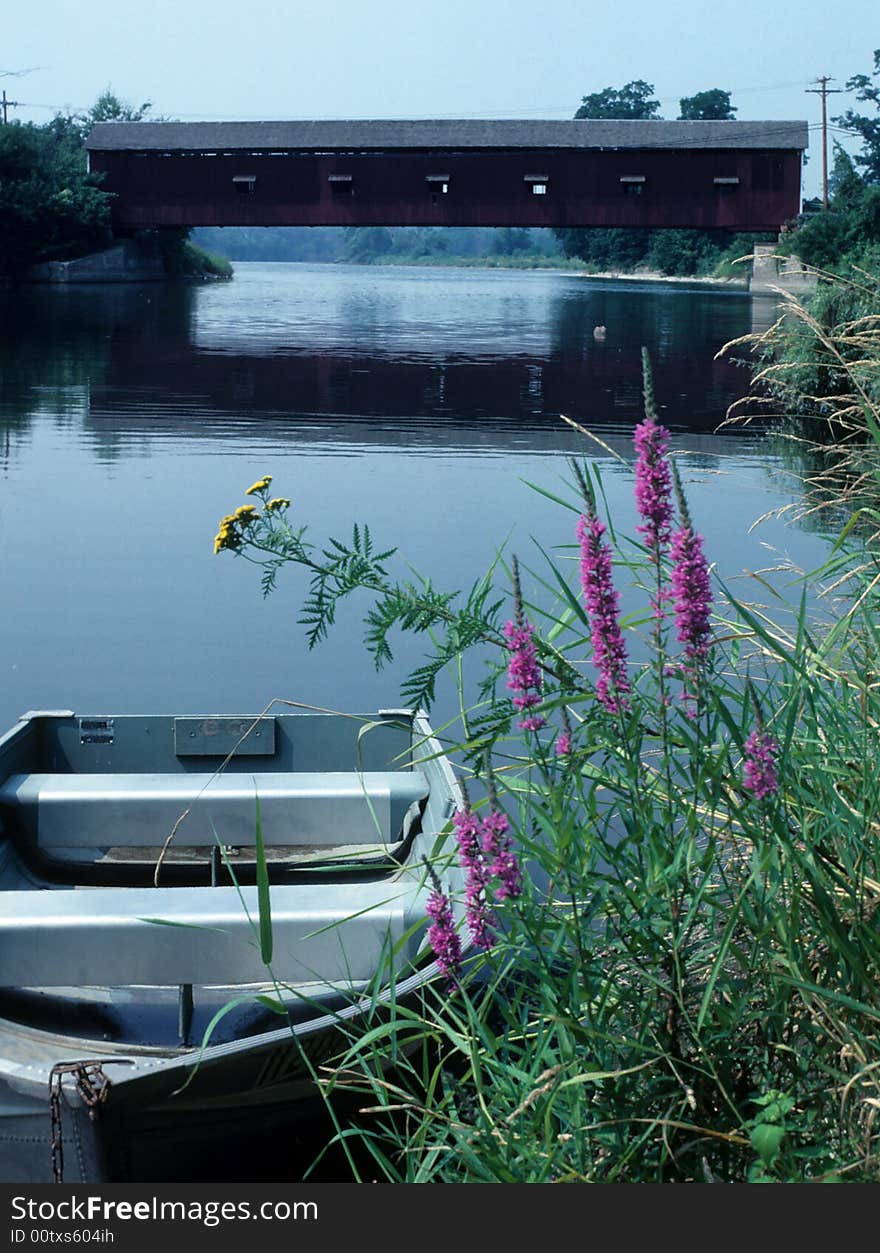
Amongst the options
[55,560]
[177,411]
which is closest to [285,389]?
[177,411]

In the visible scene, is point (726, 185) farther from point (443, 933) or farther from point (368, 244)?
point (368, 244)

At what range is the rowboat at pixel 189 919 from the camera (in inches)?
124

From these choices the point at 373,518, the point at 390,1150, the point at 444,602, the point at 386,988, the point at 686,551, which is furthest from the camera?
the point at 373,518

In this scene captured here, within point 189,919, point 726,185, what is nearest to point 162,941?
point 189,919

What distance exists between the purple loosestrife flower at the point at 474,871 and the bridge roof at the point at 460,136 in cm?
4160

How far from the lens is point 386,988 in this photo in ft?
11.0

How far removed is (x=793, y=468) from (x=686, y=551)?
48.2ft

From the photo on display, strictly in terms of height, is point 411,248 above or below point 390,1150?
above

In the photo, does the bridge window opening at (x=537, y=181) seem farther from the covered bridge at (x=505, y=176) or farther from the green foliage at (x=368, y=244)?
Answer: the green foliage at (x=368, y=244)

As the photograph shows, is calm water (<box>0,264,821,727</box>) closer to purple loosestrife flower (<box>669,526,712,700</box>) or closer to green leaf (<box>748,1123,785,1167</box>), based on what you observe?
purple loosestrife flower (<box>669,526,712,700</box>)

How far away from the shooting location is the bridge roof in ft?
138

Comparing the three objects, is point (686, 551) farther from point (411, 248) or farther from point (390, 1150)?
point (411, 248)

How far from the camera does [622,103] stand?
105312mm

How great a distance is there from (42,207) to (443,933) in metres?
47.8
